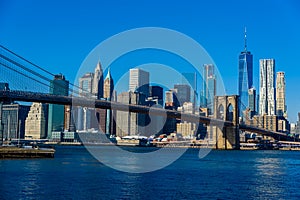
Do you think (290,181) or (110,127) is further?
(110,127)

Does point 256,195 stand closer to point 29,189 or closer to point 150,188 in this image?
point 150,188

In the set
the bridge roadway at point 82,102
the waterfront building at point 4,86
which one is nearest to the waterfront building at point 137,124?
the bridge roadway at point 82,102

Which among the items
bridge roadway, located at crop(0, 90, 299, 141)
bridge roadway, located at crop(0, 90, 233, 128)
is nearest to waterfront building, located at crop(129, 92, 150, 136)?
bridge roadway, located at crop(0, 90, 299, 141)

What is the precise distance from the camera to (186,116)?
244 ft

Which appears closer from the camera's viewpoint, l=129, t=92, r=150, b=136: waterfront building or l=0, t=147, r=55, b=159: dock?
l=0, t=147, r=55, b=159: dock

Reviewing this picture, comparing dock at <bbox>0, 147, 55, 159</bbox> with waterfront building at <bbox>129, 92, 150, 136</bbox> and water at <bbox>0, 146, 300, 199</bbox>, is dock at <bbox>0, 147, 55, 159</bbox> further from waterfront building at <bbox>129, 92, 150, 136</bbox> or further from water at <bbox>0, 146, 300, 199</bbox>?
waterfront building at <bbox>129, 92, 150, 136</bbox>

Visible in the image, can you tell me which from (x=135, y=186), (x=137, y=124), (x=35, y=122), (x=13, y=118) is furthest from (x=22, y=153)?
(x=35, y=122)

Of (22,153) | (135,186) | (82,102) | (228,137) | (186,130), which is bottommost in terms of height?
(135,186)

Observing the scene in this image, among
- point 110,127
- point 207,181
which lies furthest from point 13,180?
point 110,127

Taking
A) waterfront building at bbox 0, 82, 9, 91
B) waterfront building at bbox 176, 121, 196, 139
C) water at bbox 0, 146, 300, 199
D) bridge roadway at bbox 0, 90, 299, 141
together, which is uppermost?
waterfront building at bbox 0, 82, 9, 91

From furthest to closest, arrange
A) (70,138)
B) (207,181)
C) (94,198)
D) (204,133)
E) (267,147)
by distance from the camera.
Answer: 1. (70,138)
2. (204,133)
3. (267,147)
4. (207,181)
5. (94,198)

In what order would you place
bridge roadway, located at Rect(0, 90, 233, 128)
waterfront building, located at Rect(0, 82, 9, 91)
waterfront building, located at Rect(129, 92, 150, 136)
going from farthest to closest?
waterfront building, located at Rect(129, 92, 150, 136)
waterfront building, located at Rect(0, 82, 9, 91)
bridge roadway, located at Rect(0, 90, 233, 128)

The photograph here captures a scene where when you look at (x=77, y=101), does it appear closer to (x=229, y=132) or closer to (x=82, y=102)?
(x=82, y=102)

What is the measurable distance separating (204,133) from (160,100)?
25256 mm
